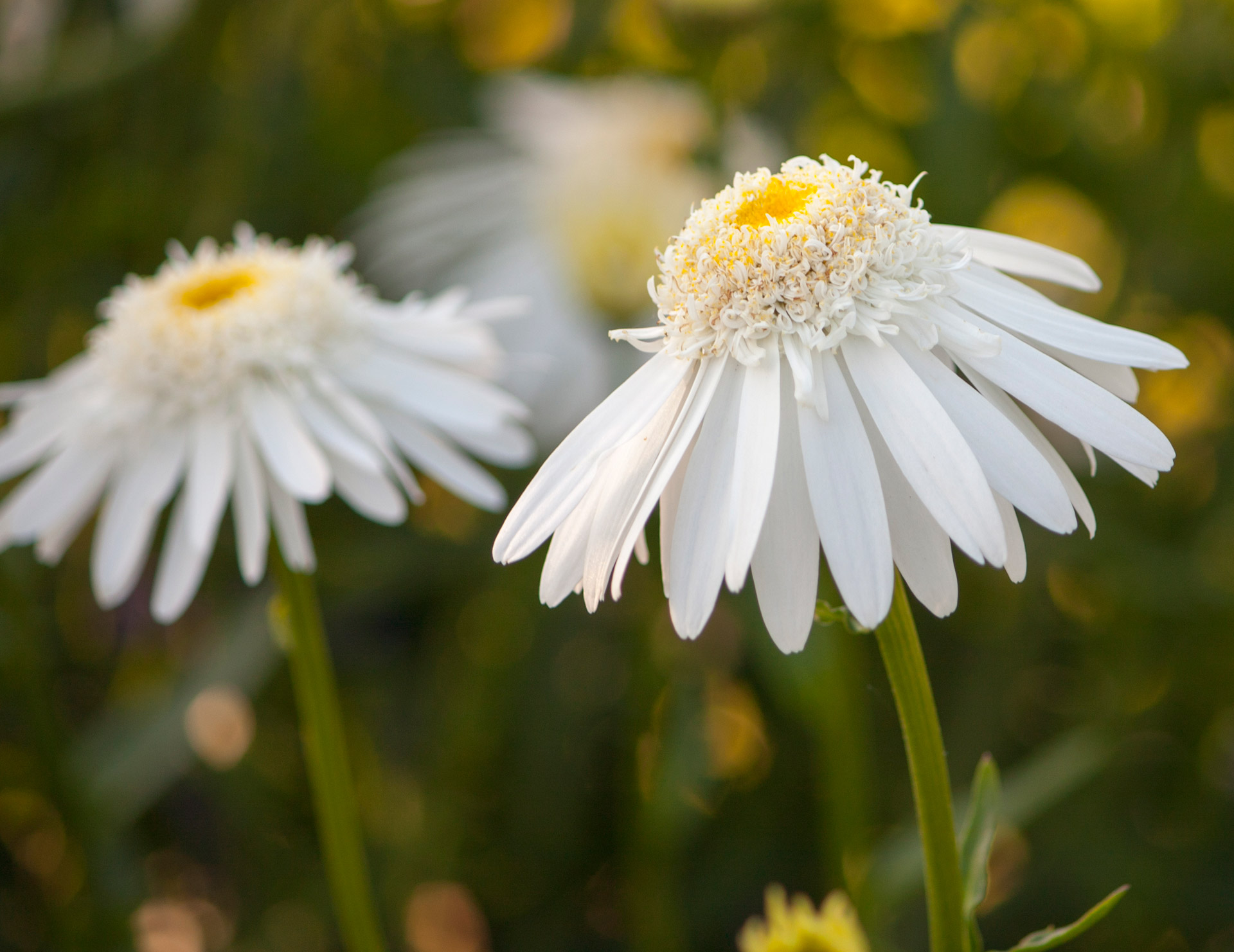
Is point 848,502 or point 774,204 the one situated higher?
point 774,204

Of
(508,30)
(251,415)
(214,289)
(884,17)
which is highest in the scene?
(508,30)

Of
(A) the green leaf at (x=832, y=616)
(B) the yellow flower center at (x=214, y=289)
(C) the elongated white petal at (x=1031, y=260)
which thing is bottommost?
(A) the green leaf at (x=832, y=616)

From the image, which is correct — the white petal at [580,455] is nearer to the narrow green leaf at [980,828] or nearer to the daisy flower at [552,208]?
the narrow green leaf at [980,828]

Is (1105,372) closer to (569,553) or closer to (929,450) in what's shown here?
(929,450)

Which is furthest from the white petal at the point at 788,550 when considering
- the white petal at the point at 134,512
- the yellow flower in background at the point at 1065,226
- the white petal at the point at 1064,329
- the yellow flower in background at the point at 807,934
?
the yellow flower in background at the point at 1065,226

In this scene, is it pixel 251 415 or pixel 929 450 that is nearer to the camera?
pixel 929 450

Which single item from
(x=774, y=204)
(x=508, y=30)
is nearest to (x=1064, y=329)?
(x=774, y=204)

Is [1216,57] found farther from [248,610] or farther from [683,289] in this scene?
[248,610]
